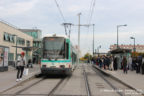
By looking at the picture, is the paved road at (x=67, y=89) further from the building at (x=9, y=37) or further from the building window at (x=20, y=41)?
the building window at (x=20, y=41)

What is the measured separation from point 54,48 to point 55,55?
52 cm

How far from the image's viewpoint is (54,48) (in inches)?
654

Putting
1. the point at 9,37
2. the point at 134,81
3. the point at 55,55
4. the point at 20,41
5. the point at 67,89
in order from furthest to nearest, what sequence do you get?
1. the point at 20,41
2. the point at 9,37
3. the point at 55,55
4. the point at 134,81
5. the point at 67,89

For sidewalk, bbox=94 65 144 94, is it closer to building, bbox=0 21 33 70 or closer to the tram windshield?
the tram windshield

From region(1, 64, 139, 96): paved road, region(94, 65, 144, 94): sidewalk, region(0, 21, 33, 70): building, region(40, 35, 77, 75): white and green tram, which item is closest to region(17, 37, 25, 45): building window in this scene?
region(0, 21, 33, 70): building

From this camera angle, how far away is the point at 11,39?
47.6m

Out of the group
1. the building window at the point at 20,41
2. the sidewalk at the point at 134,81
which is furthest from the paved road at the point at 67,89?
the building window at the point at 20,41

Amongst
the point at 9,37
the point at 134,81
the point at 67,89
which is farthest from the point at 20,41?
the point at 67,89

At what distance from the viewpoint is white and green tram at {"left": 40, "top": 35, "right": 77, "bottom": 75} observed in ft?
53.7

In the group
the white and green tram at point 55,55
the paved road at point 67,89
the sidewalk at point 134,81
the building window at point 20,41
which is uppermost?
the building window at point 20,41

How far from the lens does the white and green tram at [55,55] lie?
53.7 feet

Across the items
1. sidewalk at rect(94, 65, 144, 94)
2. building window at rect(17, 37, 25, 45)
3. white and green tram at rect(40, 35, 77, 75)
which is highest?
building window at rect(17, 37, 25, 45)

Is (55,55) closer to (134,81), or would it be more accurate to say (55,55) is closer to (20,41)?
(134,81)

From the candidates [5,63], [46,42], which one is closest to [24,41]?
[5,63]
